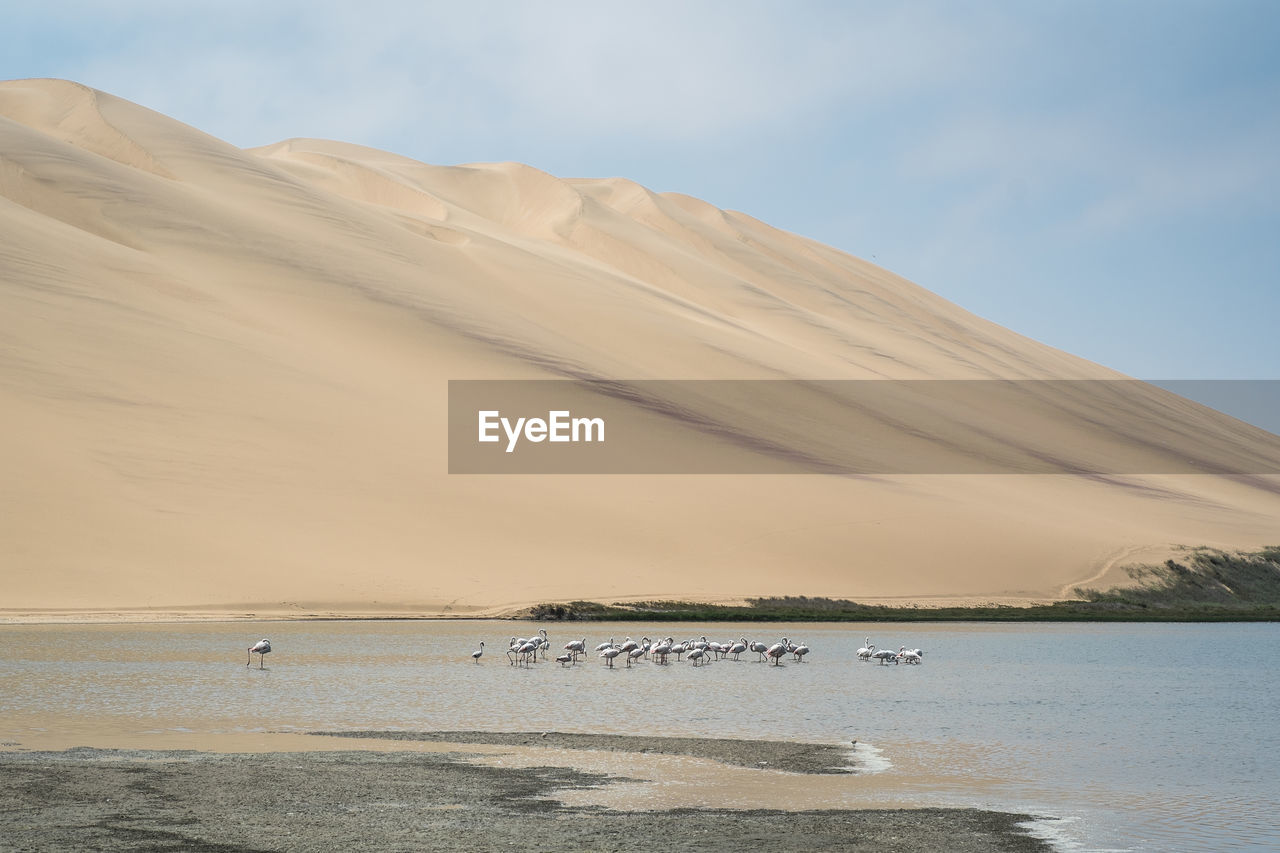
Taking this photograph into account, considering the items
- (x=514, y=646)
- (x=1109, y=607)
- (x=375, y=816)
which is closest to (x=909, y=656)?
(x=514, y=646)

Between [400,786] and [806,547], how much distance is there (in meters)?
39.3

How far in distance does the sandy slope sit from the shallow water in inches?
315

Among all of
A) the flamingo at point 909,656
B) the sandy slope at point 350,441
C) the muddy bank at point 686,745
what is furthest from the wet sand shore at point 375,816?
the sandy slope at point 350,441

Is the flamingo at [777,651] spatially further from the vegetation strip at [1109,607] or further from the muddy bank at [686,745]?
the muddy bank at [686,745]

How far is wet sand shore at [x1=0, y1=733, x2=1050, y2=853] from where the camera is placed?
11109mm

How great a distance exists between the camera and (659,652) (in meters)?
30.1

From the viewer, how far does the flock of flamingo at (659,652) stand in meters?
29.2

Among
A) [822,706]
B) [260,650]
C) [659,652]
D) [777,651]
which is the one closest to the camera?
[822,706]

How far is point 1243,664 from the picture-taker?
3147 centimetres

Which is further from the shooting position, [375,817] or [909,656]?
[909,656]
